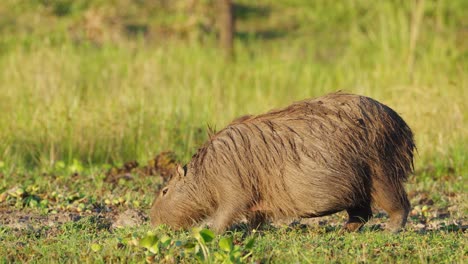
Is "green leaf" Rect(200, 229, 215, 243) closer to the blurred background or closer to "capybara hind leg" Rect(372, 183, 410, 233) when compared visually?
"capybara hind leg" Rect(372, 183, 410, 233)

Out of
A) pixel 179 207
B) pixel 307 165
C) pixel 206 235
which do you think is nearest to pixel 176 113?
pixel 179 207

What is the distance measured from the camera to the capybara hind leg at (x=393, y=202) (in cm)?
525

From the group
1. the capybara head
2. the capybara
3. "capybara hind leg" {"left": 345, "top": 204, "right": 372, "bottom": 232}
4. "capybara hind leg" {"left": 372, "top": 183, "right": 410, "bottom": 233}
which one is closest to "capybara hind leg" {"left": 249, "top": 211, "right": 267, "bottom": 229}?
the capybara

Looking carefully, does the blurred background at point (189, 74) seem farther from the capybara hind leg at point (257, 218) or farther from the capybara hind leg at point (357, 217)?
the capybara hind leg at point (257, 218)

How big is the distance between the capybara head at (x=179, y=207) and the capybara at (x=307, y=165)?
10 millimetres

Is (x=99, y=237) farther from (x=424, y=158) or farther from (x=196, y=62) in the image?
(x=196, y=62)

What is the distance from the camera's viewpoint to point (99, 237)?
17.2 feet

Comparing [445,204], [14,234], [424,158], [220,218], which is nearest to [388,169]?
[220,218]

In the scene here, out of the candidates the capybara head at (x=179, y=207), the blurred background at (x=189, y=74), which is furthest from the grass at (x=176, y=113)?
the capybara head at (x=179, y=207)

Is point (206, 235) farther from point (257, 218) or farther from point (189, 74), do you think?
point (189, 74)

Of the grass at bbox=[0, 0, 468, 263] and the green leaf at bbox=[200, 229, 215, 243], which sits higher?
the green leaf at bbox=[200, 229, 215, 243]

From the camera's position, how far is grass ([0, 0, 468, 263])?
492 cm

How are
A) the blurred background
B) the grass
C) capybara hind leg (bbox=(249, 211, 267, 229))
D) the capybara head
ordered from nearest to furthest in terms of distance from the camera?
1. the grass
2. capybara hind leg (bbox=(249, 211, 267, 229))
3. the capybara head
4. the blurred background

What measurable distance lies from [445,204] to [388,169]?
Answer: 1727mm
